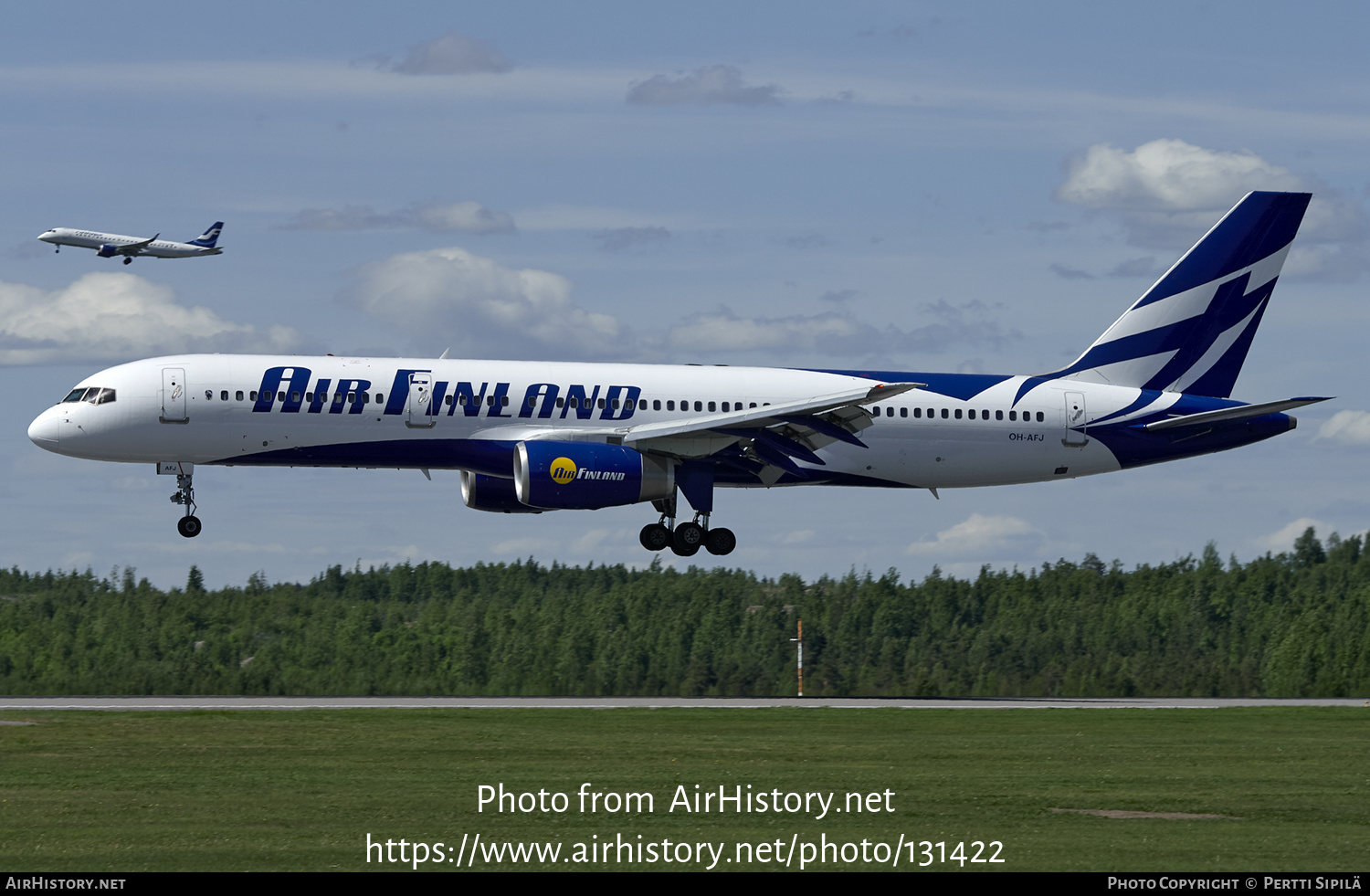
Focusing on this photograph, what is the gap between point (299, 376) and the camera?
42.8 m

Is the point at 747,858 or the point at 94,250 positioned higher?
the point at 94,250

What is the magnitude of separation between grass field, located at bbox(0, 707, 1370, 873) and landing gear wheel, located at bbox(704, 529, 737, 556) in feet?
14.8

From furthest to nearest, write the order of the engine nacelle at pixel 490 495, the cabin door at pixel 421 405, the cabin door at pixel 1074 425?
the cabin door at pixel 1074 425 < the engine nacelle at pixel 490 495 < the cabin door at pixel 421 405

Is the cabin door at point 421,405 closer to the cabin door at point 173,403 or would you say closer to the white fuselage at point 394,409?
the white fuselage at point 394,409

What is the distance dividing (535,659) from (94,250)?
192 feet

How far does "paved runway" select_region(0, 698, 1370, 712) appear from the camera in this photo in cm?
4575

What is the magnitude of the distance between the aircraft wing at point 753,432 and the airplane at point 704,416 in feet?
0.24

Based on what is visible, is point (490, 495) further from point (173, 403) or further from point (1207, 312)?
point (1207, 312)

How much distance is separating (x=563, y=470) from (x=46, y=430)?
13241 millimetres

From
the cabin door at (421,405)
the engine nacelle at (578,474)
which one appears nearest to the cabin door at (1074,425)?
the engine nacelle at (578,474)

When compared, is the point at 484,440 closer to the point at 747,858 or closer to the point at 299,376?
the point at 299,376

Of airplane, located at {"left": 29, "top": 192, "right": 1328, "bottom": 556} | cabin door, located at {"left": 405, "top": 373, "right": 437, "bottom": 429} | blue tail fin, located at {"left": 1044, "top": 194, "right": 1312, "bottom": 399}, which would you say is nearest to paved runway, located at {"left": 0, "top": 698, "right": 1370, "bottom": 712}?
airplane, located at {"left": 29, "top": 192, "right": 1328, "bottom": 556}

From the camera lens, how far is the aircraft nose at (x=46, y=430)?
140 ft
